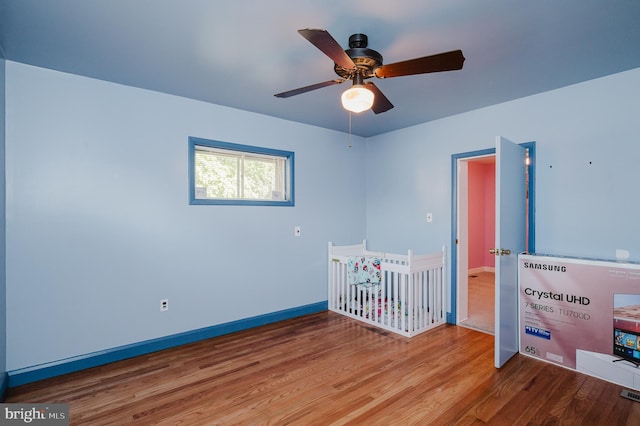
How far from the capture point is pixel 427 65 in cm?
174

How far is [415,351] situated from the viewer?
2910 millimetres

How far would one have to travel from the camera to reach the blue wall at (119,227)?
241 cm

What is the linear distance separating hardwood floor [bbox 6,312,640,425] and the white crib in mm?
355

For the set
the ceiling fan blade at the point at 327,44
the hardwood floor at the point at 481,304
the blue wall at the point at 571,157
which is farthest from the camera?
the hardwood floor at the point at 481,304

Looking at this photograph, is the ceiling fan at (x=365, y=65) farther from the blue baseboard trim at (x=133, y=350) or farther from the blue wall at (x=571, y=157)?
the blue baseboard trim at (x=133, y=350)

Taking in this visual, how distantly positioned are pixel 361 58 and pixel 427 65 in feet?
1.26

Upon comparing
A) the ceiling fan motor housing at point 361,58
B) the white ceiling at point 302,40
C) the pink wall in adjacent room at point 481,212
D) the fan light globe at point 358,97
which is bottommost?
the pink wall in adjacent room at point 481,212

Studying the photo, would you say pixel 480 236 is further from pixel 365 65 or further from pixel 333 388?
pixel 365 65

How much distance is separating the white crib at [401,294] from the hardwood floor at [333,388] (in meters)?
0.36

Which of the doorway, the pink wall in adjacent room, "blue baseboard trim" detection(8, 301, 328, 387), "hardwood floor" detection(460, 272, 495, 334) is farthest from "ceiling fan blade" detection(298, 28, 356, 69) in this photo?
the pink wall in adjacent room

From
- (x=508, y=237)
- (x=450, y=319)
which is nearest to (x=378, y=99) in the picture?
(x=508, y=237)

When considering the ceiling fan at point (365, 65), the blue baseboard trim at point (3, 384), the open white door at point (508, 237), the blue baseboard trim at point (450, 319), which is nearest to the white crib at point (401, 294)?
the blue baseboard trim at point (450, 319)

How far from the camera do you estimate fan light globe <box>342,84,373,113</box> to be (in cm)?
184

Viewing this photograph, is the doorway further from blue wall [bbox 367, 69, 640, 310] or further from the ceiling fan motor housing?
the ceiling fan motor housing
